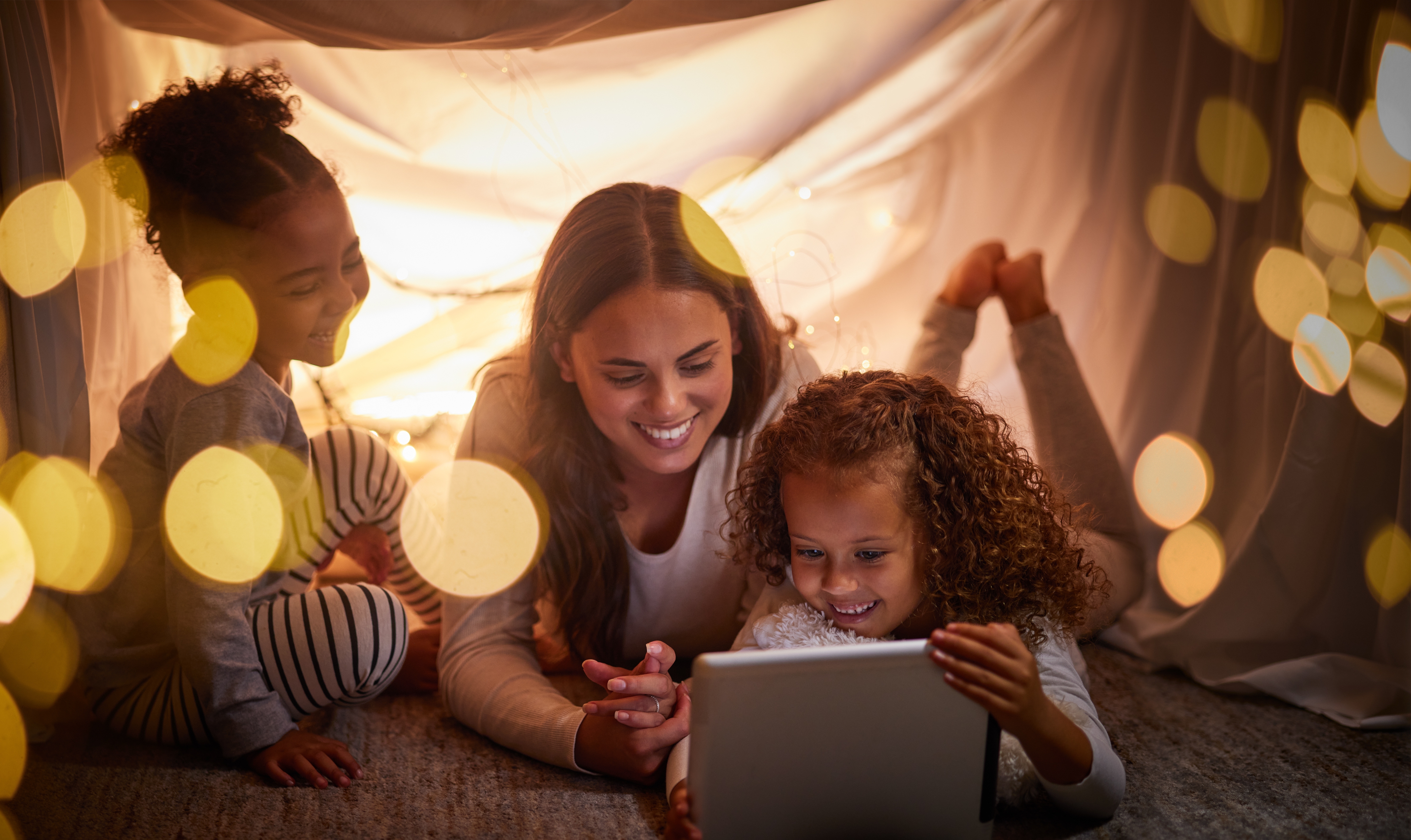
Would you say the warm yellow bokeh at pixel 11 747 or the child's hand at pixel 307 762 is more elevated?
the warm yellow bokeh at pixel 11 747

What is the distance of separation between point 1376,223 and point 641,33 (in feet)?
3.58

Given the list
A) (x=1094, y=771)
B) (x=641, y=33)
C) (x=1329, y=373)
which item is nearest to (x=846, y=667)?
(x=1094, y=771)

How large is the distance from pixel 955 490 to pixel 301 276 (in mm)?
881

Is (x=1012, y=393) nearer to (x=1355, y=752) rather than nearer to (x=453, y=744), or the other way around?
(x=1355, y=752)

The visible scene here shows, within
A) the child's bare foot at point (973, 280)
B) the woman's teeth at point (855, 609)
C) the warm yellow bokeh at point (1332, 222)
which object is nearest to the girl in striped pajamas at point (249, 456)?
the woman's teeth at point (855, 609)

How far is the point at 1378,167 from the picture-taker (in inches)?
48.0

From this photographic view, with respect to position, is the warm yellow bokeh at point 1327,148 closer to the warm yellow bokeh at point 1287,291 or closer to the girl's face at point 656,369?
the warm yellow bokeh at point 1287,291

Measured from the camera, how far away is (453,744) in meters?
1.23

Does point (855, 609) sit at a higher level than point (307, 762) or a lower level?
higher

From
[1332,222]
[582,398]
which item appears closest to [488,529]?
[582,398]

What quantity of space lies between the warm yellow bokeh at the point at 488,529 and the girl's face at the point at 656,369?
0.59ft

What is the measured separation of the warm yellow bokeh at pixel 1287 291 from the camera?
1.33 metres

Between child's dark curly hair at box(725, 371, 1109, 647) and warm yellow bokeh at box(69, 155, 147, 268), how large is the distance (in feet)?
3.02

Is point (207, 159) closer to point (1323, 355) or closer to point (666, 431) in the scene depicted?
point (666, 431)
